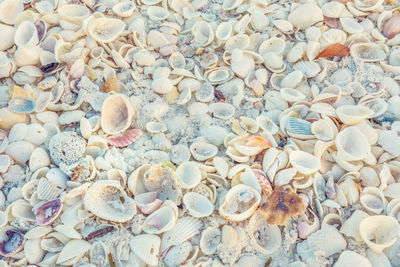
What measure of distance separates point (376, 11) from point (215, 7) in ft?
2.76

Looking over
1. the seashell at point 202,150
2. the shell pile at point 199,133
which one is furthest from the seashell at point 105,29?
the seashell at point 202,150

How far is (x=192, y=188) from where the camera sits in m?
1.56

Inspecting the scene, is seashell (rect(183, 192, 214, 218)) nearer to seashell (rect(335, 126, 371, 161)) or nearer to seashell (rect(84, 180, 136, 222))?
seashell (rect(84, 180, 136, 222))

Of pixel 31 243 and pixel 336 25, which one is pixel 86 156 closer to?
pixel 31 243

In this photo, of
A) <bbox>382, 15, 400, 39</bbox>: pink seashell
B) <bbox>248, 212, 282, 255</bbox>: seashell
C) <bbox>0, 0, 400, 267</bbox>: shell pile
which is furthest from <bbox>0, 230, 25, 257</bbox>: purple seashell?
<bbox>382, 15, 400, 39</bbox>: pink seashell

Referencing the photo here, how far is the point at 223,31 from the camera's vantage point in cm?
209

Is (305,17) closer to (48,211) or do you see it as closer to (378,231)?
(378,231)

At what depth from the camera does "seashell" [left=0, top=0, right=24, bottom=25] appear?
2.10m

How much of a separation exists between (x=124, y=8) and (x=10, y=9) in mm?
574

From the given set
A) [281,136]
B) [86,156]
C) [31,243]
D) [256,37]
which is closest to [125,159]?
[86,156]

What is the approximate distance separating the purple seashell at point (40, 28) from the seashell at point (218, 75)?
2.65ft

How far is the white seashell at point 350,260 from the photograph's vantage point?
1389 mm

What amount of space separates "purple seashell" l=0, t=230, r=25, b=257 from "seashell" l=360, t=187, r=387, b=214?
1.23 meters

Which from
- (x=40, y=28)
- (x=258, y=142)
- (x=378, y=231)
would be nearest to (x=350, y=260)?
(x=378, y=231)
